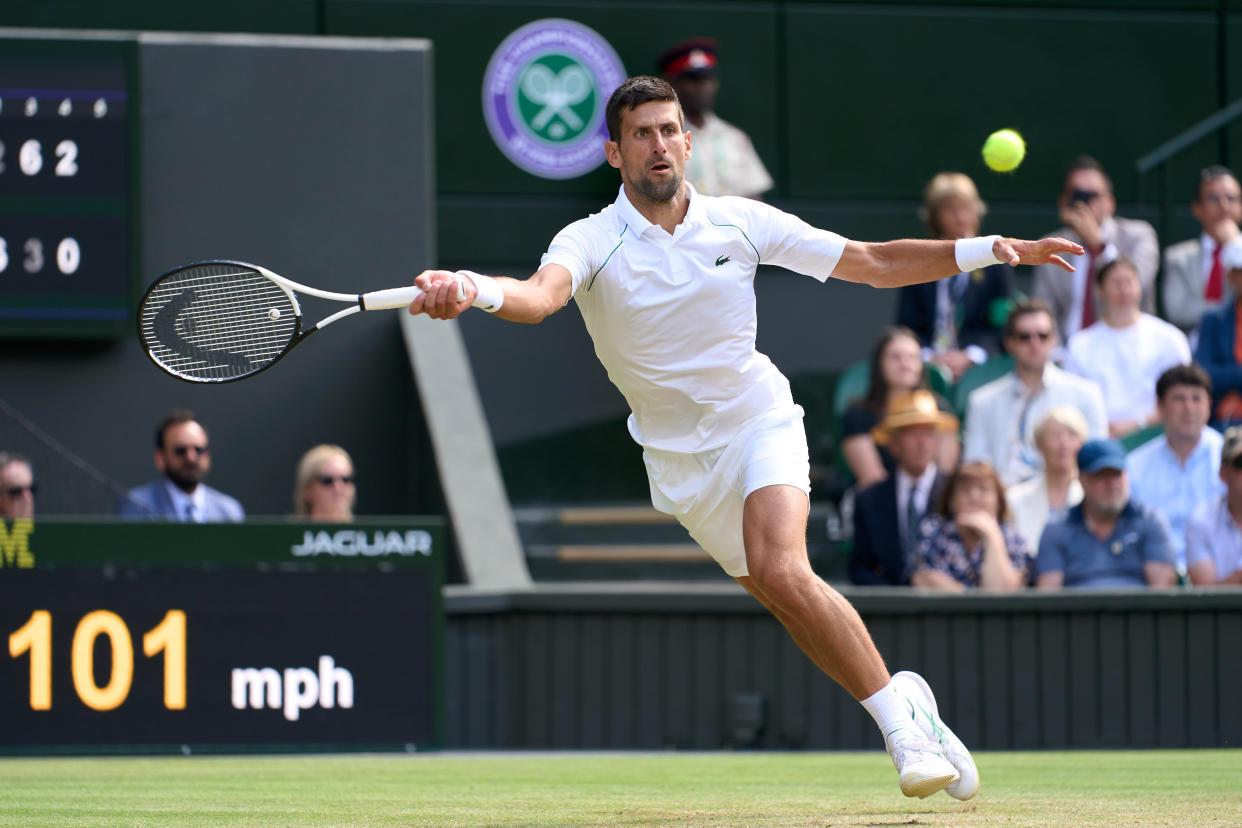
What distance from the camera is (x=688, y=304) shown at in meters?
5.52

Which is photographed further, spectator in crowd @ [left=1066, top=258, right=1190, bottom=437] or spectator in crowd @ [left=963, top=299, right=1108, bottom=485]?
spectator in crowd @ [left=1066, top=258, right=1190, bottom=437]

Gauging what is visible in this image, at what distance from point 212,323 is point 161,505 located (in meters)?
4.04

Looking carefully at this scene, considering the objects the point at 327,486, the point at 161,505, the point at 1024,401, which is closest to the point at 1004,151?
the point at 1024,401

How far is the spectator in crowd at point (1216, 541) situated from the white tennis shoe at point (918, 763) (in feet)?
14.0

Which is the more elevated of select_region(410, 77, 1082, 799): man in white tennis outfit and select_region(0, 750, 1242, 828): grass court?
select_region(410, 77, 1082, 799): man in white tennis outfit

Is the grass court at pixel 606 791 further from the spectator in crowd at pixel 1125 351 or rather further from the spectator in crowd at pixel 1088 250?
the spectator in crowd at pixel 1088 250

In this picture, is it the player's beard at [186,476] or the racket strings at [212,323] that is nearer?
the racket strings at [212,323]

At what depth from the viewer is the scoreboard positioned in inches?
398

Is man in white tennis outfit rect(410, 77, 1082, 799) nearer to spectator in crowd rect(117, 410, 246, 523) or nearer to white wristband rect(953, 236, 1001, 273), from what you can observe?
white wristband rect(953, 236, 1001, 273)

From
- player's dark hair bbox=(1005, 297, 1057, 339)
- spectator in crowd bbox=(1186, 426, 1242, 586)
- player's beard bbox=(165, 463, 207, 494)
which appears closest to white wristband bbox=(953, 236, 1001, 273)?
spectator in crowd bbox=(1186, 426, 1242, 586)

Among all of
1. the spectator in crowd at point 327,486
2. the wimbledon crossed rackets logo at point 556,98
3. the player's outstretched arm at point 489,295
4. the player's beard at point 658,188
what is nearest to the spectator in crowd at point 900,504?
the spectator in crowd at point 327,486

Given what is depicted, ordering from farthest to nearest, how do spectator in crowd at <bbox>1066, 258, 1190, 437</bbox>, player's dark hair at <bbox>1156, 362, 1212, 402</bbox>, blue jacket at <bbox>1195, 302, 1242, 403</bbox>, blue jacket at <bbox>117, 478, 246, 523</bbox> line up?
1. blue jacket at <bbox>1195, 302, 1242, 403</bbox>
2. spectator in crowd at <bbox>1066, 258, 1190, 437</bbox>
3. player's dark hair at <bbox>1156, 362, 1212, 402</bbox>
4. blue jacket at <bbox>117, 478, 246, 523</bbox>

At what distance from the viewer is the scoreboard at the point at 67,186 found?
10.1 metres

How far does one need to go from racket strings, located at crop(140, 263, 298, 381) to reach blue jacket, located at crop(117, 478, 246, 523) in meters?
3.85
